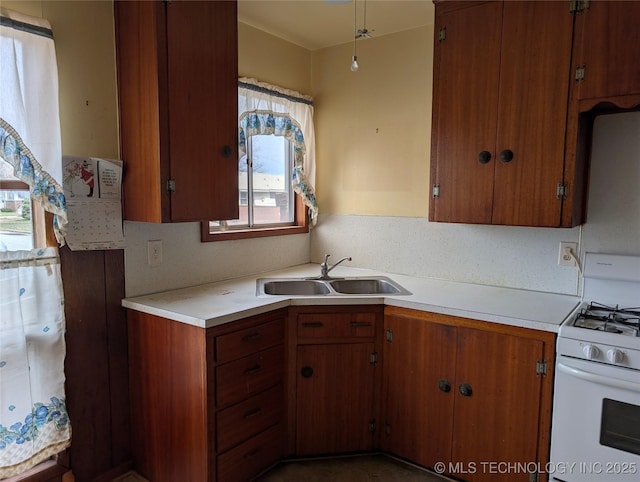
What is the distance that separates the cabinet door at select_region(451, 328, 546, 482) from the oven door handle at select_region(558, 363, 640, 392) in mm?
107

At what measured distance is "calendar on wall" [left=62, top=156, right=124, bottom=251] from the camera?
1973mm

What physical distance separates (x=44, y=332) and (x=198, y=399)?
0.71 meters

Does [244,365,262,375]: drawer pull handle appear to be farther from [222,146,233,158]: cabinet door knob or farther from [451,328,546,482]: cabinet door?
[222,146,233,158]: cabinet door knob

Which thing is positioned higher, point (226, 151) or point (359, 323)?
point (226, 151)

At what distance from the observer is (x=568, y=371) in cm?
180

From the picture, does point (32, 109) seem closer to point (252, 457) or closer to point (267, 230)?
point (267, 230)

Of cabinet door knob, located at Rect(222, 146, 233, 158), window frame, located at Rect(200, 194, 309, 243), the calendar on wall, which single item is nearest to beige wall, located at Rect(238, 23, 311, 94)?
cabinet door knob, located at Rect(222, 146, 233, 158)

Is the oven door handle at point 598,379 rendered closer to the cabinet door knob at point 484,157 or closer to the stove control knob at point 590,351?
the stove control knob at point 590,351

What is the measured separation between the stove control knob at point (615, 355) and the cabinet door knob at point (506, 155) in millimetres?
964

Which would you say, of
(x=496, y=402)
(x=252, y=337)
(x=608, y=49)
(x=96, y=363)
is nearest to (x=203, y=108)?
(x=252, y=337)

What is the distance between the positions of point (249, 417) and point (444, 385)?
3.12 feet

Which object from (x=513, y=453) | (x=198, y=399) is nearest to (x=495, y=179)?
(x=513, y=453)

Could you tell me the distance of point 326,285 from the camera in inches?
106

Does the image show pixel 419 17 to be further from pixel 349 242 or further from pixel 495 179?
pixel 349 242
